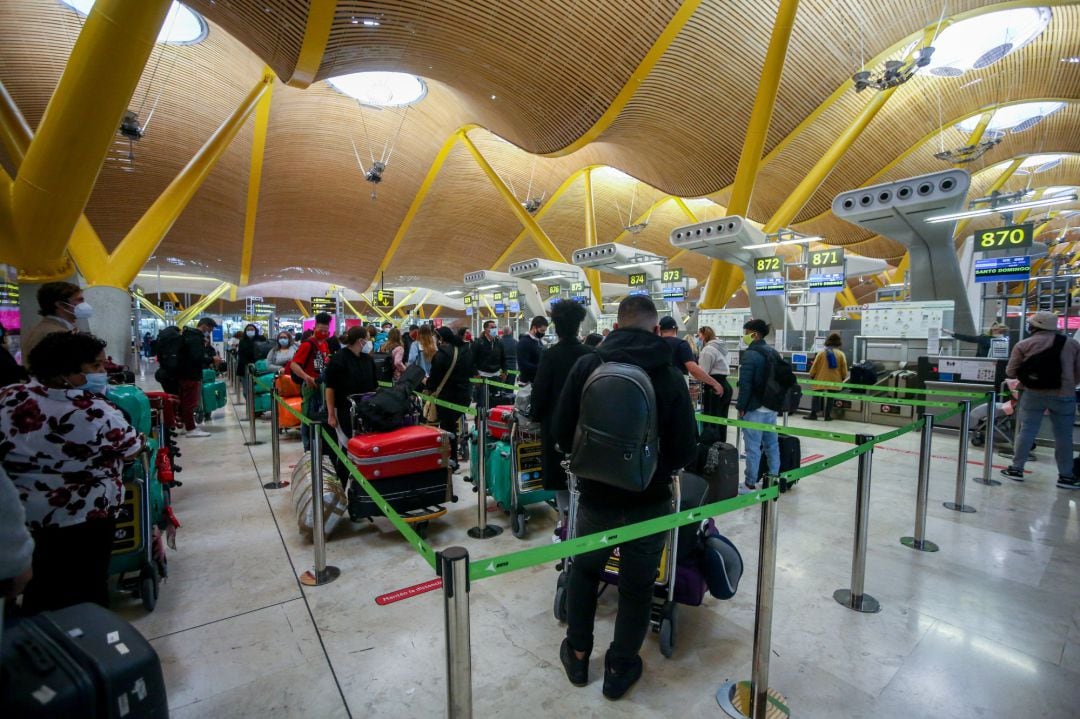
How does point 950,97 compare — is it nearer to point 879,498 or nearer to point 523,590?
point 879,498

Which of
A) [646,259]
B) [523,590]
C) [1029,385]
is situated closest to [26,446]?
[523,590]

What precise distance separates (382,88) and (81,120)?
18.3 meters

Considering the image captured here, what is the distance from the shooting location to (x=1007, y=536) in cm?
417

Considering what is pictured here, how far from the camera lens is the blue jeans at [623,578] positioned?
85.8 inches

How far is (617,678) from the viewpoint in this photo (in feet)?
7.47

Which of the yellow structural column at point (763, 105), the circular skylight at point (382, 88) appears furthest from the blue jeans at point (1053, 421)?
the circular skylight at point (382, 88)

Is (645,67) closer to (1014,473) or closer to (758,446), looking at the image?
(758,446)

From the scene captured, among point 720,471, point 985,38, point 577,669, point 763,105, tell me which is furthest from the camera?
point 985,38

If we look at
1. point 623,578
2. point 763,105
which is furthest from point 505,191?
point 623,578

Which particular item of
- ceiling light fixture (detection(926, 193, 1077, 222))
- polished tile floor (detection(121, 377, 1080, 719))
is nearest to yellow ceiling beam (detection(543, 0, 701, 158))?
ceiling light fixture (detection(926, 193, 1077, 222))

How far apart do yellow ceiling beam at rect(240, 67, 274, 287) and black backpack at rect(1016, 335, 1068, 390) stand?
2054 centimetres

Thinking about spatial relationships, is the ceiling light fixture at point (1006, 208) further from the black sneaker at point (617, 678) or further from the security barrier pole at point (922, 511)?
the black sneaker at point (617, 678)

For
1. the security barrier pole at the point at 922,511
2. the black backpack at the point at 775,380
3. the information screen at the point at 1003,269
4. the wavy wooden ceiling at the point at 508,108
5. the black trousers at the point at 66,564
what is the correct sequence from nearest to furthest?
the black trousers at the point at 66,564 < the security barrier pole at the point at 922,511 < the black backpack at the point at 775,380 < the information screen at the point at 1003,269 < the wavy wooden ceiling at the point at 508,108

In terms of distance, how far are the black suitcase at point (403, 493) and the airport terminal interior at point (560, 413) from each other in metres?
0.03
